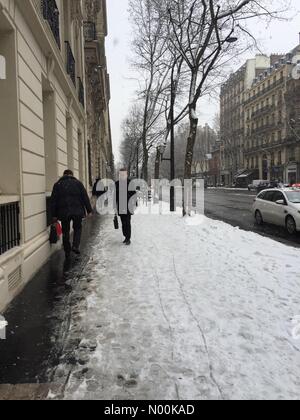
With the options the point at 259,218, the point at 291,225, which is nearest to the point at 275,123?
the point at 259,218

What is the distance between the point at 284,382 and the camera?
314 centimetres

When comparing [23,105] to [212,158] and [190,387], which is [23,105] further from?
[212,158]

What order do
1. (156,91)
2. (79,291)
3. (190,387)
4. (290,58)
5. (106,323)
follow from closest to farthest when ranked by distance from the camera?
1. (190,387)
2. (106,323)
3. (79,291)
4. (156,91)
5. (290,58)

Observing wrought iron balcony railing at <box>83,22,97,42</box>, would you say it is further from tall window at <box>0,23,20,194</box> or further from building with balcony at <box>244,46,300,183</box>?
building with balcony at <box>244,46,300,183</box>

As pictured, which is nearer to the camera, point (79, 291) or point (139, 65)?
point (79, 291)

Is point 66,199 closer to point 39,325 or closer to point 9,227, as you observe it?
point 9,227

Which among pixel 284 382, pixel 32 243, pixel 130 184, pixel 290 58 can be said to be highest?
pixel 290 58

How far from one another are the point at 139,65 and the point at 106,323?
25.3 metres

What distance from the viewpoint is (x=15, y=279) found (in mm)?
5520

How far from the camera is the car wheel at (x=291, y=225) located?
12.9 metres

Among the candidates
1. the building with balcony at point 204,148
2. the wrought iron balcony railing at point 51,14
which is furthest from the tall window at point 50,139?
the building with balcony at point 204,148

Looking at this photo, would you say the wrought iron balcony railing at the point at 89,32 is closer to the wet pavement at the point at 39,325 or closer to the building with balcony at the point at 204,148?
the wet pavement at the point at 39,325

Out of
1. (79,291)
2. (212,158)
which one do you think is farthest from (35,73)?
(212,158)

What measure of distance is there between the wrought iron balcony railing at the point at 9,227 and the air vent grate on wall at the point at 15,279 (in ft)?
1.10
